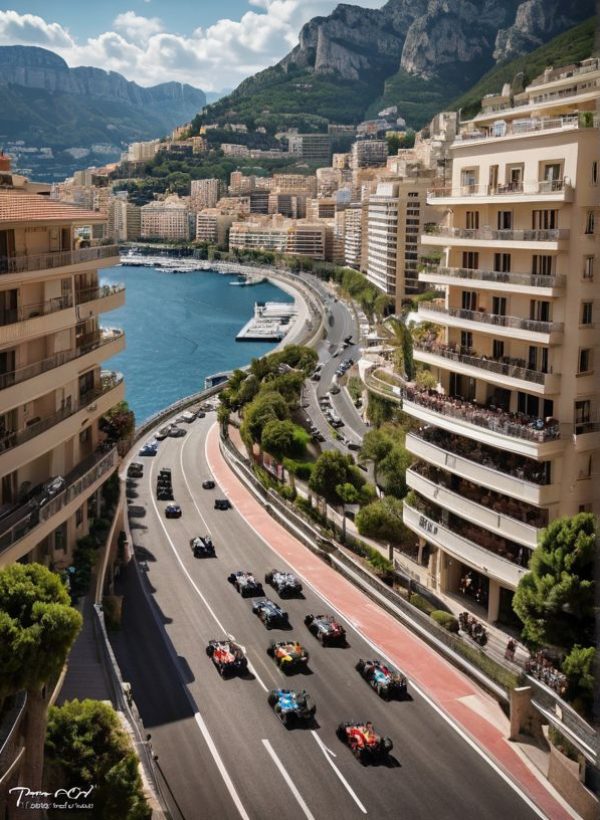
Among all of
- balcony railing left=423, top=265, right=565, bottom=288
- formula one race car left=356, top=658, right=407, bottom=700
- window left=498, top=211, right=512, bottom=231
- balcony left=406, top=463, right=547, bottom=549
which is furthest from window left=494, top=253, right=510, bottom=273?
formula one race car left=356, top=658, right=407, bottom=700

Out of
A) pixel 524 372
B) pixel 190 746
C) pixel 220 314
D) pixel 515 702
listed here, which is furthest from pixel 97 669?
pixel 220 314

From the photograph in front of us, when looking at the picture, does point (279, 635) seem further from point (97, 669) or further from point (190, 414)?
point (190, 414)

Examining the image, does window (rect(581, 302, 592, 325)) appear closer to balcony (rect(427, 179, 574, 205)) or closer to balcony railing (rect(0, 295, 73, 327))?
balcony (rect(427, 179, 574, 205))

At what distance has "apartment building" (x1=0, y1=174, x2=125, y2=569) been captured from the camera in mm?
16078

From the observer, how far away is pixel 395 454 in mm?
27250

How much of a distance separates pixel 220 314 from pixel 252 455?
83674 millimetres

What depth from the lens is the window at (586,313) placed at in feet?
60.7

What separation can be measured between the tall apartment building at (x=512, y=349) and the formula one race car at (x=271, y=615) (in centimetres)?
372

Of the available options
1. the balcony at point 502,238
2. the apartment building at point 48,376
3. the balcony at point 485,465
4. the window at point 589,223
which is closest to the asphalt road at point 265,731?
the apartment building at point 48,376

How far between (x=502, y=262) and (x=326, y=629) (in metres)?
8.66

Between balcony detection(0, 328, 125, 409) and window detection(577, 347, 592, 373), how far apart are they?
9.95 metres

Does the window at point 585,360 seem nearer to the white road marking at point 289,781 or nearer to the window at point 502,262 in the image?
the window at point 502,262

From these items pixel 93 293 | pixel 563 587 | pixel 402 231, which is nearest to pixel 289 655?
pixel 563 587

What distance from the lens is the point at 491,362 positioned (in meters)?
20.1
